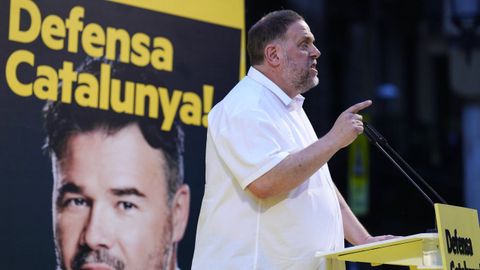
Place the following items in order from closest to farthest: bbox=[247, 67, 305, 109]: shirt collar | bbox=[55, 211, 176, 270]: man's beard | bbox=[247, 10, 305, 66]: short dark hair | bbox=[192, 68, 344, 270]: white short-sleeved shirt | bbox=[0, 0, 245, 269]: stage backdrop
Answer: bbox=[192, 68, 344, 270]: white short-sleeved shirt < bbox=[247, 67, 305, 109]: shirt collar < bbox=[247, 10, 305, 66]: short dark hair < bbox=[0, 0, 245, 269]: stage backdrop < bbox=[55, 211, 176, 270]: man's beard

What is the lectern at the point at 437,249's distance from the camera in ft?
12.2

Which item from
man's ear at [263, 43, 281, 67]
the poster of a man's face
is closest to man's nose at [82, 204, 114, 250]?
the poster of a man's face

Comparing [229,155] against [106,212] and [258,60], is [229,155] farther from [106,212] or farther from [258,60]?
[106,212]

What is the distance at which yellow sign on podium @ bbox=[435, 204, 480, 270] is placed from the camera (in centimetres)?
370

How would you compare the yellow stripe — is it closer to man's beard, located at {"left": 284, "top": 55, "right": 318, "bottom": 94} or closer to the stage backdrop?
the stage backdrop

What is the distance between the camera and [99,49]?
5.06m

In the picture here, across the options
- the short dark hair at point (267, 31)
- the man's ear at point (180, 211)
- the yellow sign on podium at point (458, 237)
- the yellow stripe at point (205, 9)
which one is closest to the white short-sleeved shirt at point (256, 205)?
the short dark hair at point (267, 31)

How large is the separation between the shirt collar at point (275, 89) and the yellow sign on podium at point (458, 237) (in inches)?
34.6

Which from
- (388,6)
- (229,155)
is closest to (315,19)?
(388,6)

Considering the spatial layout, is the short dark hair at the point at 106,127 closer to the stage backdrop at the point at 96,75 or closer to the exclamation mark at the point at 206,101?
the stage backdrop at the point at 96,75

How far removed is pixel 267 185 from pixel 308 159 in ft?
0.64

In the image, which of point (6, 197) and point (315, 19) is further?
point (315, 19)

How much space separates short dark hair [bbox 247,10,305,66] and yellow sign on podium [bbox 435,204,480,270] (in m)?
1.12

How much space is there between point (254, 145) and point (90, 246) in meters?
1.33
